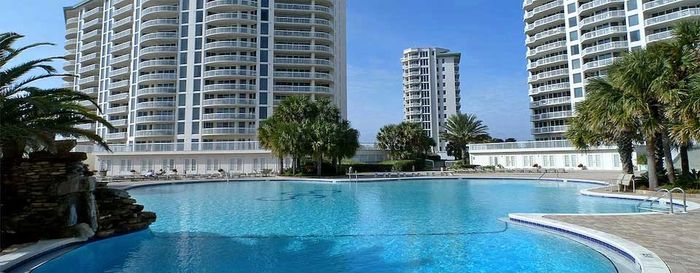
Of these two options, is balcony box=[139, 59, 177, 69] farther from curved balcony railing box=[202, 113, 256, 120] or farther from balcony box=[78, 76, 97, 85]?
balcony box=[78, 76, 97, 85]

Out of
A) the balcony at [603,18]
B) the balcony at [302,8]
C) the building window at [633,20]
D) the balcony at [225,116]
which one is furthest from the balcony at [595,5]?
the balcony at [225,116]

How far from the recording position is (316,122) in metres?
39.2

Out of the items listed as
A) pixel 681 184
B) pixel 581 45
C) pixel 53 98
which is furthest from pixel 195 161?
pixel 581 45

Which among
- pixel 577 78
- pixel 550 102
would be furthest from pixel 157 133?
pixel 577 78

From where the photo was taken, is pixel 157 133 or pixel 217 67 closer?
pixel 157 133

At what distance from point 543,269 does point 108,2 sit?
83.1 meters

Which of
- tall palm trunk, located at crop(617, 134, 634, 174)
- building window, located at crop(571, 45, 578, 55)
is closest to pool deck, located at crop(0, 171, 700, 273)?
tall palm trunk, located at crop(617, 134, 634, 174)

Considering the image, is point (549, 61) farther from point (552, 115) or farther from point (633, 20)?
point (633, 20)

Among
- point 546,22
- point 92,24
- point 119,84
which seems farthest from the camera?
point 92,24

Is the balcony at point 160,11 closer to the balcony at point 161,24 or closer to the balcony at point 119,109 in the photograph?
the balcony at point 161,24

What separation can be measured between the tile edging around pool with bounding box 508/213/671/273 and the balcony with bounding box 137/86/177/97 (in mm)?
56968

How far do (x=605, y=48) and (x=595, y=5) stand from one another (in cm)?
668

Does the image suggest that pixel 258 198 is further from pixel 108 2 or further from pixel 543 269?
pixel 108 2

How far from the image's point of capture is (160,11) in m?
59.9
